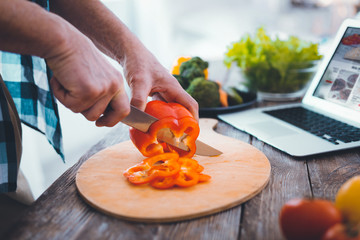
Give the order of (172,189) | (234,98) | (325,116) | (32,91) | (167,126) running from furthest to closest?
(234,98), (325,116), (32,91), (167,126), (172,189)

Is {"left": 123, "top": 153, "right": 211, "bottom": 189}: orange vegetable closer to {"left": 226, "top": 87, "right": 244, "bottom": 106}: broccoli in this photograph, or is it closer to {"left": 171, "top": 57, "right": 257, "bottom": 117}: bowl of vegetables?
{"left": 171, "top": 57, "right": 257, "bottom": 117}: bowl of vegetables

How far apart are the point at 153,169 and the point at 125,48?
447mm

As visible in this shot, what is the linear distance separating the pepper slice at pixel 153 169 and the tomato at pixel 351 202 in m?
0.45

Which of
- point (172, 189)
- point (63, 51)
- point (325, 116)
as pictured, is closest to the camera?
point (63, 51)

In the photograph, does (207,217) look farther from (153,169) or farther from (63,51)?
(63,51)

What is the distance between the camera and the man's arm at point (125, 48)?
1.16 metres

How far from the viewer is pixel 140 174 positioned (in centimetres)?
99

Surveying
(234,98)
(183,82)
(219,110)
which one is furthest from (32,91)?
(234,98)

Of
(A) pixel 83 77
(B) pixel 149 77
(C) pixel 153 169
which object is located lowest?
(C) pixel 153 169

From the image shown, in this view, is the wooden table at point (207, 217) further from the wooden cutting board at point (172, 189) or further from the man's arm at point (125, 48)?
the man's arm at point (125, 48)

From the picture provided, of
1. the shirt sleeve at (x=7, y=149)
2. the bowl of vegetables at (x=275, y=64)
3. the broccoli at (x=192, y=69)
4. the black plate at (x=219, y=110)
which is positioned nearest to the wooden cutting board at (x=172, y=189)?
the shirt sleeve at (x=7, y=149)

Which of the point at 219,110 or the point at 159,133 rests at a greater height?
the point at 159,133

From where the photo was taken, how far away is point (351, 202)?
0.62 meters

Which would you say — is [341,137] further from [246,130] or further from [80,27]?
[80,27]
